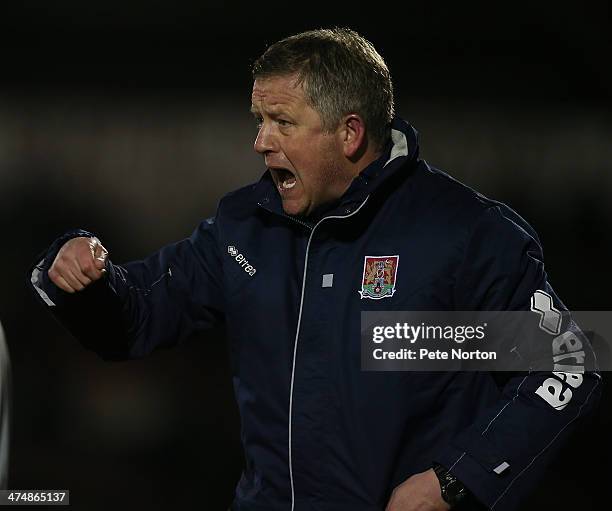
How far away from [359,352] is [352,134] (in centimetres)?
34

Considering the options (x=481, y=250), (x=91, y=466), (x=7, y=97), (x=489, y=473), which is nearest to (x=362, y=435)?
(x=489, y=473)

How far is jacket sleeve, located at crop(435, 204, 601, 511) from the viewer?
1.41 m

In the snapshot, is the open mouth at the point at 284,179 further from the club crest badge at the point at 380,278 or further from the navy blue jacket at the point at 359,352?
the club crest badge at the point at 380,278

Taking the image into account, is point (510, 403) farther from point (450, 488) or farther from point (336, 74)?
point (336, 74)

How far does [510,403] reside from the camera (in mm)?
1442

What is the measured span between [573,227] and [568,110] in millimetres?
312

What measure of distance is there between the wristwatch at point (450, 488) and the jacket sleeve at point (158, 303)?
0.48m

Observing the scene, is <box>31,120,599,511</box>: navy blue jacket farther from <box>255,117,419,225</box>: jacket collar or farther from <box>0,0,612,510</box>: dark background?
<box>0,0,612,510</box>: dark background

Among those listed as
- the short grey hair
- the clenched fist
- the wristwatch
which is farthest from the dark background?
the wristwatch

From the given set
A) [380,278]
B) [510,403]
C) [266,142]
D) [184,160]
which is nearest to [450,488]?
[510,403]

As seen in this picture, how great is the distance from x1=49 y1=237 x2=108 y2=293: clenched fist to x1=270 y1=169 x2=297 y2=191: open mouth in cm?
30

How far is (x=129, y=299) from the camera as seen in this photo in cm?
164

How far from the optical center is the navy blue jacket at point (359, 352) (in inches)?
56.7

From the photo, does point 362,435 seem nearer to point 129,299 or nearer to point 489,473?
point 489,473
